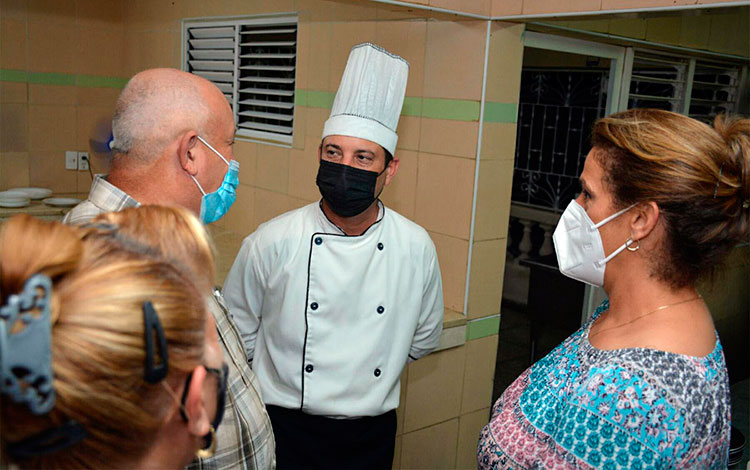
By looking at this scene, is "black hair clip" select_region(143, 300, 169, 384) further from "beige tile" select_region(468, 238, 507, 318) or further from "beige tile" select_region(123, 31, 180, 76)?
"beige tile" select_region(123, 31, 180, 76)

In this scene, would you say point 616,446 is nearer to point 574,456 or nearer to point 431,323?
point 574,456

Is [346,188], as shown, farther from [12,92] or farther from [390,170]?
[12,92]

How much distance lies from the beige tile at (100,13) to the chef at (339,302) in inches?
134

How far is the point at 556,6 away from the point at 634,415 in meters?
1.73

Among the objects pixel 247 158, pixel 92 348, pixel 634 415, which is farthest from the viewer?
pixel 247 158

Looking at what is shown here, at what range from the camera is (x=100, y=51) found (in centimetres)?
482

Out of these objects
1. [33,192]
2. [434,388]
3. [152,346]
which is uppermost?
[152,346]

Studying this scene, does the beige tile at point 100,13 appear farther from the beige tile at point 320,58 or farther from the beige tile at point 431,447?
the beige tile at point 431,447

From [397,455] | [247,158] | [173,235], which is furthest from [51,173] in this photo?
[173,235]

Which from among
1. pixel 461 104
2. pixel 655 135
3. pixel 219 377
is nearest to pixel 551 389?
pixel 655 135

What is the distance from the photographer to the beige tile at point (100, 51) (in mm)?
4711

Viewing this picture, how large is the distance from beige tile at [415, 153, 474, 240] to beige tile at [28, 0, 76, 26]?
126 inches

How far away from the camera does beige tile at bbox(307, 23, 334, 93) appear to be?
3.31 meters

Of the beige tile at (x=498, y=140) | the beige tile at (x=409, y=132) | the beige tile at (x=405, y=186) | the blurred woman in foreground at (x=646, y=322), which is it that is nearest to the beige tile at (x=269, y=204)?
the beige tile at (x=405, y=186)
